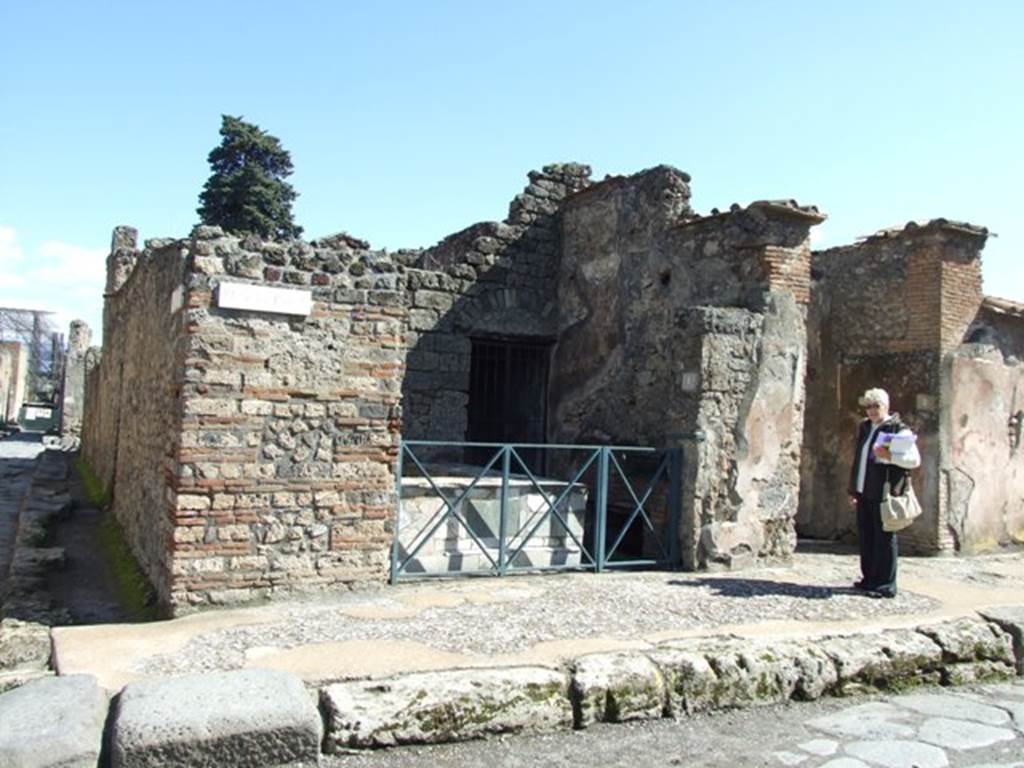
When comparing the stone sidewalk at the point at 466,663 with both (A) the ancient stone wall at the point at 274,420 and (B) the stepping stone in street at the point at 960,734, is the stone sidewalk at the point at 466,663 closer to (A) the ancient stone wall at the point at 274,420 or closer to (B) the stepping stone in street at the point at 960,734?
(A) the ancient stone wall at the point at 274,420

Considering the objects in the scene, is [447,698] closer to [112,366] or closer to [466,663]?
[466,663]

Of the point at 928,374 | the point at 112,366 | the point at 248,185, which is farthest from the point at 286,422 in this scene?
the point at 248,185

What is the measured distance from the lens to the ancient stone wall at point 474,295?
33.8 feet

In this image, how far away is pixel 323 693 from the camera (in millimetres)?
3766

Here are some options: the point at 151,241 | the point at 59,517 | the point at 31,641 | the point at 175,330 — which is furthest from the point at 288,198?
the point at 31,641

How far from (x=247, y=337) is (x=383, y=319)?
944mm

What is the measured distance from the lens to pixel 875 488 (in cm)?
644

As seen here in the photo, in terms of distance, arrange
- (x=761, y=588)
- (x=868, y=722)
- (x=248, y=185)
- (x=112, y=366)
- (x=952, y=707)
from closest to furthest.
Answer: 1. (x=868, y=722)
2. (x=952, y=707)
3. (x=761, y=588)
4. (x=112, y=366)
5. (x=248, y=185)

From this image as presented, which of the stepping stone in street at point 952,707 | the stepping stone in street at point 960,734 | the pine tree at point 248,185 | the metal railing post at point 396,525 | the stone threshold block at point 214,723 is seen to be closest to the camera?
the stone threshold block at point 214,723

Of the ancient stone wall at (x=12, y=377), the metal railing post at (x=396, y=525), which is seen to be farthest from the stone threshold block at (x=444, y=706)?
the ancient stone wall at (x=12, y=377)

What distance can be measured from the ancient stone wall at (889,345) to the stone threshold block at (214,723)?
763 centimetres

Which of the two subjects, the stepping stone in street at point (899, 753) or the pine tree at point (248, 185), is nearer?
the stepping stone in street at point (899, 753)

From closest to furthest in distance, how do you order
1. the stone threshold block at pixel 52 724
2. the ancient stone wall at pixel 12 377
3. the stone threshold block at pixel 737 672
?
the stone threshold block at pixel 52 724
the stone threshold block at pixel 737 672
the ancient stone wall at pixel 12 377

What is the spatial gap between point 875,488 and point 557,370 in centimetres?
493
